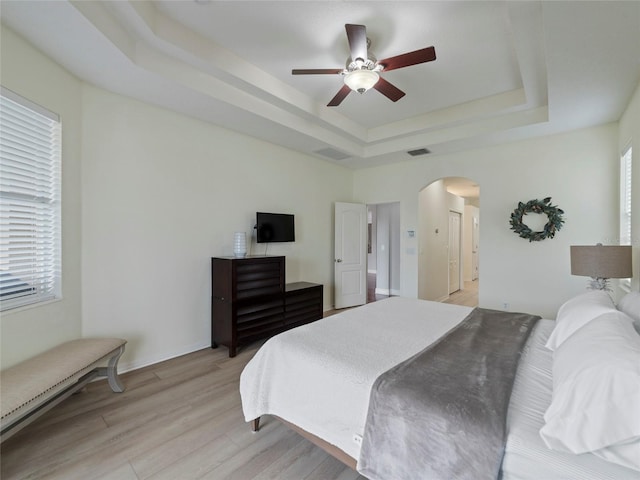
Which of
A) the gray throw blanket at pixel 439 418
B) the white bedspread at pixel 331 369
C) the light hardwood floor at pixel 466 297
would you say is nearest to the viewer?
the gray throw blanket at pixel 439 418

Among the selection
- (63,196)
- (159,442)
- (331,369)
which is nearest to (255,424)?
(159,442)

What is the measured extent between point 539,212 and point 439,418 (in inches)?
154

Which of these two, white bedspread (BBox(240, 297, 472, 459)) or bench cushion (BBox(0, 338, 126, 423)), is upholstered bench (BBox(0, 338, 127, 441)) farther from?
white bedspread (BBox(240, 297, 472, 459))

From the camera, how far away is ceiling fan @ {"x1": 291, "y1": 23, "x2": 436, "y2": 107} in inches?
85.7

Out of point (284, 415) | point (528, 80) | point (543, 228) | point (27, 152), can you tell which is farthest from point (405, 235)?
point (27, 152)

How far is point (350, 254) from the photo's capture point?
18.3 feet

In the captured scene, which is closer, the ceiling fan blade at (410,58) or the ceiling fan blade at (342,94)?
the ceiling fan blade at (410,58)

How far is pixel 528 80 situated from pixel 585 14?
1.22 meters

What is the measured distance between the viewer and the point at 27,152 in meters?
2.23

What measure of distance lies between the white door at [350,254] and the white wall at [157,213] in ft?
4.88

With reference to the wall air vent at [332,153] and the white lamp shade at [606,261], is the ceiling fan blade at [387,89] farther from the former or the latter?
the white lamp shade at [606,261]

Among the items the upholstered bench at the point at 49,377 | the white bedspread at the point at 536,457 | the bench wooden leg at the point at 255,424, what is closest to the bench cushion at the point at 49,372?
the upholstered bench at the point at 49,377

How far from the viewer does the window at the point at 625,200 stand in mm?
3123

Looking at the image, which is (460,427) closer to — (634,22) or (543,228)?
(634,22)
